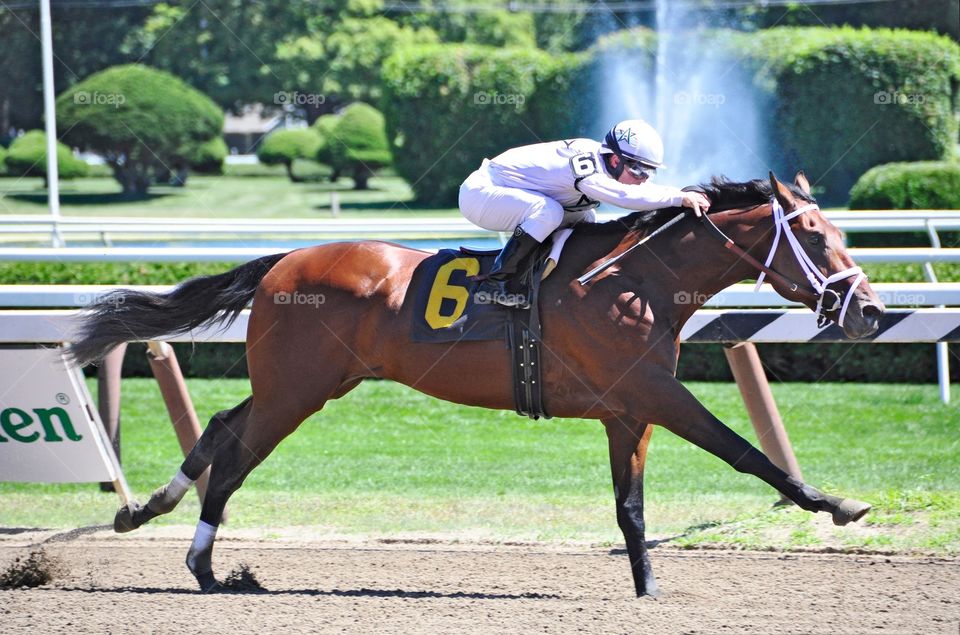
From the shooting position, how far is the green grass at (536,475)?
19.3ft

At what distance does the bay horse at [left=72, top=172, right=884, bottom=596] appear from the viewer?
4.68m

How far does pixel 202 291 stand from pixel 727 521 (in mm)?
2793

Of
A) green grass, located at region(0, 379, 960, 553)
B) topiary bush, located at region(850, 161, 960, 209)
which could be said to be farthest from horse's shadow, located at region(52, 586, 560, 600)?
topiary bush, located at region(850, 161, 960, 209)

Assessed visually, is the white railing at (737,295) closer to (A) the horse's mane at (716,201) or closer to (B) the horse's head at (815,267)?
(A) the horse's mane at (716,201)

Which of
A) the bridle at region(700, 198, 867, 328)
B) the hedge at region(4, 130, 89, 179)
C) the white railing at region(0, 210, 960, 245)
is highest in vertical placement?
the bridle at region(700, 198, 867, 328)

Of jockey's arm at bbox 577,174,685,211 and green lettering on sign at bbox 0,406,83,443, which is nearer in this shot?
jockey's arm at bbox 577,174,685,211

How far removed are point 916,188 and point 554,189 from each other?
29.2 ft

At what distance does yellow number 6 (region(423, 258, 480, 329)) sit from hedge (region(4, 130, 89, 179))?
87.5ft

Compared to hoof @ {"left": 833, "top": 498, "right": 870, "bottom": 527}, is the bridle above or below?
above

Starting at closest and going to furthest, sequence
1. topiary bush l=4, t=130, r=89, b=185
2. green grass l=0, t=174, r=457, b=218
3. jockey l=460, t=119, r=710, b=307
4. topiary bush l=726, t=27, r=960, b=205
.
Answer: jockey l=460, t=119, r=710, b=307
topiary bush l=726, t=27, r=960, b=205
green grass l=0, t=174, r=457, b=218
topiary bush l=4, t=130, r=89, b=185

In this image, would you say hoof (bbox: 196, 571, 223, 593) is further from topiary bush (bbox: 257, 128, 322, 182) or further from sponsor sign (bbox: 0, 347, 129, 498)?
topiary bush (bbox: 257, 128, 322, 182)

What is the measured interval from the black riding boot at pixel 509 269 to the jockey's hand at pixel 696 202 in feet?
2.04

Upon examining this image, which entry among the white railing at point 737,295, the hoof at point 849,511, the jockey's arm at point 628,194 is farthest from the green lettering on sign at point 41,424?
the hoof at point 849,511

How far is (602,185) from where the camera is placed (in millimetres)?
4742
